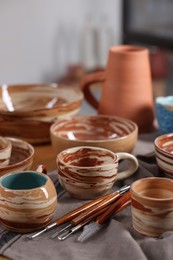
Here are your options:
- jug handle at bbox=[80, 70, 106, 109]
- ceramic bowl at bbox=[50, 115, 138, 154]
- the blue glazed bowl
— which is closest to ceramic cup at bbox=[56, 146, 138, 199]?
ceramic bowl at bbox=[50, 115, 138, 154]

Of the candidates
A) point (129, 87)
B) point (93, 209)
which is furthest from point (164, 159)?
point (129, 87)

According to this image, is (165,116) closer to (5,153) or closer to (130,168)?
(130,168)

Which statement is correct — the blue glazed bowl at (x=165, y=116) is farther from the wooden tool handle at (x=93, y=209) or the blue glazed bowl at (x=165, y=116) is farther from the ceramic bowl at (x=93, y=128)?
the wooden tool handle at (x=93, y=209)

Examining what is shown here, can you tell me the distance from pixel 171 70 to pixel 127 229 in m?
2.15

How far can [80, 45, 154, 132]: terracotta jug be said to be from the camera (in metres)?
1.23

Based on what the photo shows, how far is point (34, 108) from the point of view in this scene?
47.3 inches

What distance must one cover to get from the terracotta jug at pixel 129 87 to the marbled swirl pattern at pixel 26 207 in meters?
0.49

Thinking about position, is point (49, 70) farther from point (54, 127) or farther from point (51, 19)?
point (54, 127)

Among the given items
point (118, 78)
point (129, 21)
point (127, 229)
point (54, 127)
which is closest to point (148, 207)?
point (127, 229)

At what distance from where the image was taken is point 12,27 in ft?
8.59

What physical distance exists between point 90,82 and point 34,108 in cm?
16

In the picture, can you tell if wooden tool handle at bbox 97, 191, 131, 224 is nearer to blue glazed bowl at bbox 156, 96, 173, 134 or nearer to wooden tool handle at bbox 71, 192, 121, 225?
wooden tool handle at bbox 71, 192, 121, 225

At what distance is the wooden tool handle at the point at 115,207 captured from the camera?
806mm

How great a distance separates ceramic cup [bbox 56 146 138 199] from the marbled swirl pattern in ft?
0.26
